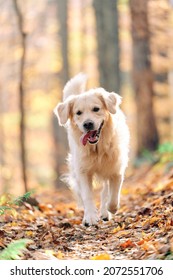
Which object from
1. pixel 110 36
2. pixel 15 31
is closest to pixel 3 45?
pixel 15 31

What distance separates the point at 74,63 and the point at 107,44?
8.81 m

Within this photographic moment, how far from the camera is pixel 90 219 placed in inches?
266

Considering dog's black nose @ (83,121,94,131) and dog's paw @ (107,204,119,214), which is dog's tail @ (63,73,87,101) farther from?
dog's paw @ (107,204,119,214)

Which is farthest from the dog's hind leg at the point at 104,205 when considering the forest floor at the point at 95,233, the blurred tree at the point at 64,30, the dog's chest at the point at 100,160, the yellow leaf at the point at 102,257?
the blurred tree at the point at 64,30

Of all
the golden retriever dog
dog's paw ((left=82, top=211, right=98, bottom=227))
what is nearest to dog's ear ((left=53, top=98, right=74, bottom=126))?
the golden retriever dog

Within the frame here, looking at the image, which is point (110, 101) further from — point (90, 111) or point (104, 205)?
point (104, 205)

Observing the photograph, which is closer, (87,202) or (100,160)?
(87,202)

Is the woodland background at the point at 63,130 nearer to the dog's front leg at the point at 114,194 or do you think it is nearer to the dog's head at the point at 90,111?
the dog's front leg at the point at 114,194

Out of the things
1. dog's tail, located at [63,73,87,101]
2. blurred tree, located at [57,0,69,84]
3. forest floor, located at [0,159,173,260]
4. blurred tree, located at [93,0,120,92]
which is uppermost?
blurred tree, located at [57,0,69,84]

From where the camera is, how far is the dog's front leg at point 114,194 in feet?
23.9

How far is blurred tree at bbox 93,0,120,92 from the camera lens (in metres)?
16.1

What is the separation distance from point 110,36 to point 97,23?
71 centimetres

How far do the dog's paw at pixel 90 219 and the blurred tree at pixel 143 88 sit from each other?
25.3ft

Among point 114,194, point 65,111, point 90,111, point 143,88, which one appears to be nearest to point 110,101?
point 90,111
